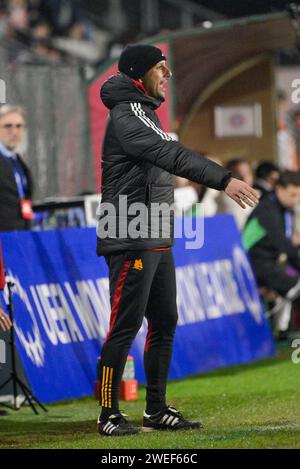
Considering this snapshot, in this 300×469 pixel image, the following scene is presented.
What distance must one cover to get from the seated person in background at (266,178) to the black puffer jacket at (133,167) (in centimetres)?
755

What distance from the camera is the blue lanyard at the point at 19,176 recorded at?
11966 millimetres

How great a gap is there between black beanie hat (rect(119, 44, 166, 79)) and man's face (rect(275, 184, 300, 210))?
7304mm

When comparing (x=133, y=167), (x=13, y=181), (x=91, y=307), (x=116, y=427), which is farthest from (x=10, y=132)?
(x=116, y=427)

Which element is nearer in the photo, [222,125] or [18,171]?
[18,171]

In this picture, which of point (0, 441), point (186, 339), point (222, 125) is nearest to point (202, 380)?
point (186, 339)

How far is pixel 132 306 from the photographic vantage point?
848cm

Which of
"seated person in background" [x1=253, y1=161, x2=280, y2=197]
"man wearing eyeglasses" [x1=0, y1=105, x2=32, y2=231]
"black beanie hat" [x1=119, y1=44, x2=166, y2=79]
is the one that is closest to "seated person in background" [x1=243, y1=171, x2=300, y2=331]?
"seated person in background" [x1=253, y1=161, x2=280, y2=197]

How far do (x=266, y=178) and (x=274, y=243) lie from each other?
5.37 feet

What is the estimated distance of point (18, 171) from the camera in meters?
12.1

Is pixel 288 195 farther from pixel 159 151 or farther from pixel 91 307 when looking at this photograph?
pixel 159 151

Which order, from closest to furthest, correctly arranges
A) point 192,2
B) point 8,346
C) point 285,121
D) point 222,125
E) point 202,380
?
point 8,346
point 202,380
point 222,125
point 192,2
point 285,121

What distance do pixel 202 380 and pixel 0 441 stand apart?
3.66 meters

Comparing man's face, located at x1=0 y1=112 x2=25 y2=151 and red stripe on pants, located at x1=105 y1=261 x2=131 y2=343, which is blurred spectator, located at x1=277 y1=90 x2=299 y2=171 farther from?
red stripe on pants, located at x1=105 y1=261 x2=131 y2=343

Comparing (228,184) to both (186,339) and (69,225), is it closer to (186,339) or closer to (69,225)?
(186,339)
